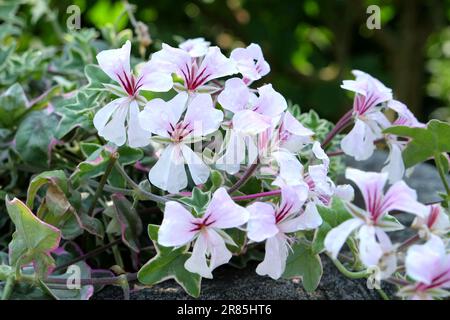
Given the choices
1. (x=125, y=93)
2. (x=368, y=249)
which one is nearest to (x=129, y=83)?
(x=125, y=93)

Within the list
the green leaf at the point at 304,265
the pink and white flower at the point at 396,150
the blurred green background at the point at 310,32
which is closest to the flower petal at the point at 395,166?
the pink and white flower at the point at 396,150

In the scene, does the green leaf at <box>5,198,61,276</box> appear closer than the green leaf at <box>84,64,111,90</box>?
Yes

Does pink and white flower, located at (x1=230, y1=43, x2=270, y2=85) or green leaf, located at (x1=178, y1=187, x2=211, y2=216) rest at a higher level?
pink and white flower, located at (x1=230, y1=43, x2=270, y2=85)

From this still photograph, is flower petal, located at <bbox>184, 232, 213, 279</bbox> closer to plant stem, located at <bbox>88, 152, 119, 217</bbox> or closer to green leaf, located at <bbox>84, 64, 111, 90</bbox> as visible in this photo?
plant stem, located at <bbox>88, 152, 119, 217</bbox>

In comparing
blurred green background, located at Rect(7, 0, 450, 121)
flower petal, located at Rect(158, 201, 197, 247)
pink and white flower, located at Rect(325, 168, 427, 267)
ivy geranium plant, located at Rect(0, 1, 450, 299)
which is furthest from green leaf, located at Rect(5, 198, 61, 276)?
blurred green background, located at Rect(7, 0, 450, 121)

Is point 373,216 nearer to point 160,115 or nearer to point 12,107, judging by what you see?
point 160,115

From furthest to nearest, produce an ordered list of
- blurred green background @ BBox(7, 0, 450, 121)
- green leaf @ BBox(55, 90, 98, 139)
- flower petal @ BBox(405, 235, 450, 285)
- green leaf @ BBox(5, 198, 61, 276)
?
blurred green background @ BBox(7, 0, 450, 121), green leaf @ BBox(55, 90, 98, 139), green leaf @ BBox(5, 198, 61, 276), flower petal @ BBox(405, 235, 450, 285)
